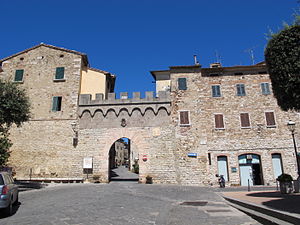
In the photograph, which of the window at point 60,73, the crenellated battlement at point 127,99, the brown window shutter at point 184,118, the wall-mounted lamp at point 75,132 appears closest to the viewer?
the wall-mounted lamp at point 75,132

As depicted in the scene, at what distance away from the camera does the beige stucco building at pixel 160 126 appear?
18.5 m

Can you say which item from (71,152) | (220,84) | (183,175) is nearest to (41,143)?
(71,152)

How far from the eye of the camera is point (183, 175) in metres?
18.0

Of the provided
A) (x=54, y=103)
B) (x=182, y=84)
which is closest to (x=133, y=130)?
(x=182, y=84)

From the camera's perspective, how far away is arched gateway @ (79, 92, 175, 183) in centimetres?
1825

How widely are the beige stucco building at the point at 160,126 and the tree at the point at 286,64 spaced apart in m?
11.1

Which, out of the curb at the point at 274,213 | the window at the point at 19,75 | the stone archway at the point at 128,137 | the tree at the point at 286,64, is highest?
the window at the point at 19,75

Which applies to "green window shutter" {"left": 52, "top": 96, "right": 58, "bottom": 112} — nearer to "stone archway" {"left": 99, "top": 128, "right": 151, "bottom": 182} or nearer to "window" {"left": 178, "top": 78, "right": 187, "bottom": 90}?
"stone archway" {"left": 99, "top": 128, "right": 151, "bottom": 182}

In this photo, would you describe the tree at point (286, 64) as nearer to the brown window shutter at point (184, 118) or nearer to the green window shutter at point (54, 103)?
the brown window shutter at point (184, 118)

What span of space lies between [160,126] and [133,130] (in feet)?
7.69

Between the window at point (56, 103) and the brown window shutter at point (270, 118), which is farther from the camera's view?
the window at point (56, 103)

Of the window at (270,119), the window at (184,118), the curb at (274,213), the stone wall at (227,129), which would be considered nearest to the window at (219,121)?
the stone wall at (227,129)

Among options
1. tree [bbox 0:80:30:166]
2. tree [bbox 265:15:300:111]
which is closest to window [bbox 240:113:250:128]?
tree [bbox 265:15:300:111]

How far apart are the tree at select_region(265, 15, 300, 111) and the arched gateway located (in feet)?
37.7
